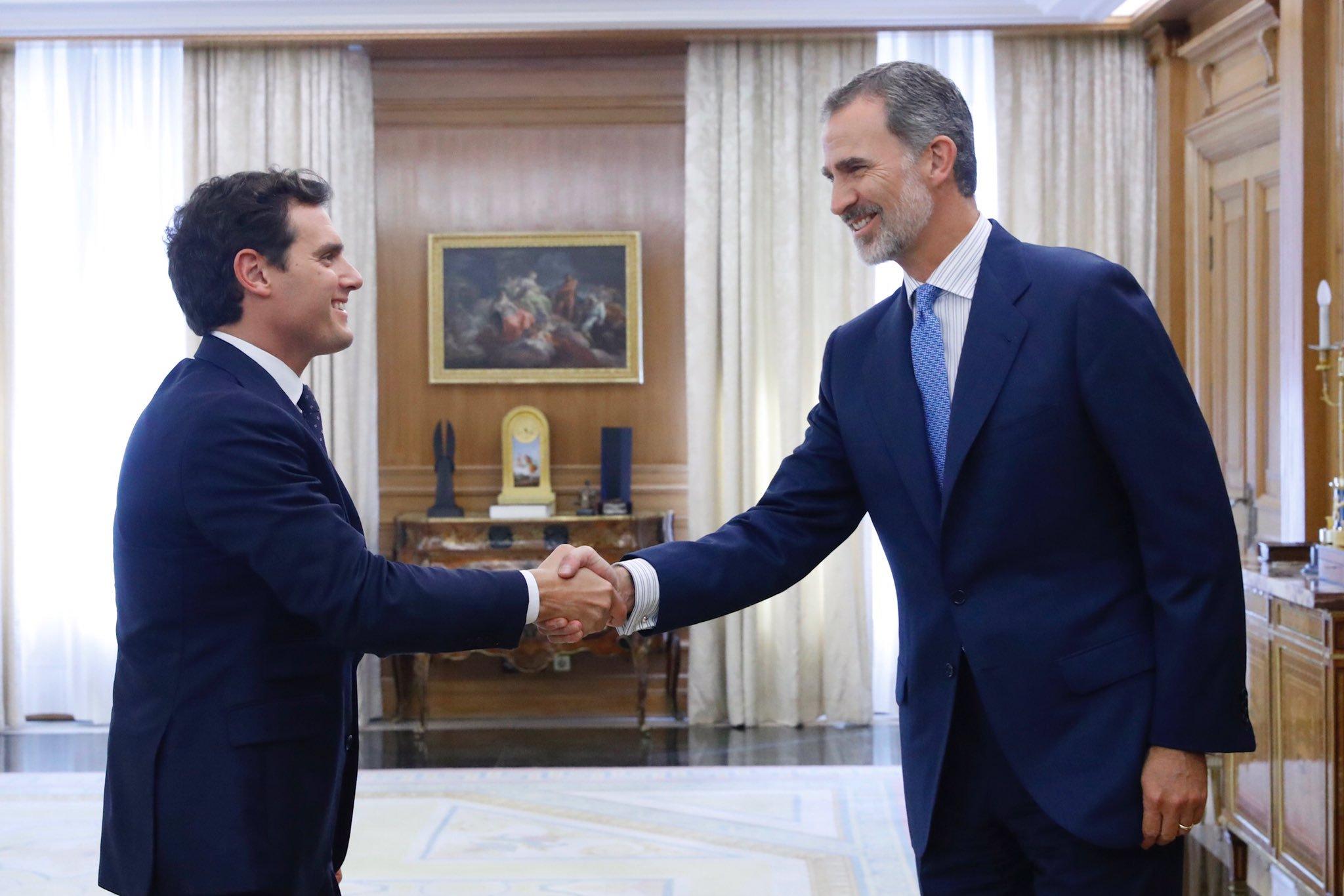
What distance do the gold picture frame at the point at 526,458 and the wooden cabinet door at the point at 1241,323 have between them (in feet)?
10.2

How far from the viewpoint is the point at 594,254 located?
6.43 metres

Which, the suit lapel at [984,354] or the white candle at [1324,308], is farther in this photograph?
the white candle at [1324,308]

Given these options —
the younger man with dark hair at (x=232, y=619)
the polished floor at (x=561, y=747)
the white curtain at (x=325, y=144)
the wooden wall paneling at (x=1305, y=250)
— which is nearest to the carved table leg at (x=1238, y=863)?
the wooden wall paneling at (x=1305, y=250)

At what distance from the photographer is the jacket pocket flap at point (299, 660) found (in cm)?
188

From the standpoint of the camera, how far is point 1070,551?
186cm

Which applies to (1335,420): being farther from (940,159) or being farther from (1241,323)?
(940,159)

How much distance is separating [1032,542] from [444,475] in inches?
184

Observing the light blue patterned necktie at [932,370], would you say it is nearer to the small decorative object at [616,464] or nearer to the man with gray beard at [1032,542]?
the man with gray beard at [1032,542]

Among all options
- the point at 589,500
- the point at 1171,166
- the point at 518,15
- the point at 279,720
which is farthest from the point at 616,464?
the point at 279,720

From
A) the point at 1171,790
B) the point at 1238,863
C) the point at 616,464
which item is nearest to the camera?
the point at 1171,790

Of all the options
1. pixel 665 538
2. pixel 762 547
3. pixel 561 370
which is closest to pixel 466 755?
pixel 665 538

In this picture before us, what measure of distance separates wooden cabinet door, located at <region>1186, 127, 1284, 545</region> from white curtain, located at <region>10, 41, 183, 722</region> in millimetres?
4997

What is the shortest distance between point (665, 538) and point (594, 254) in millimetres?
1499

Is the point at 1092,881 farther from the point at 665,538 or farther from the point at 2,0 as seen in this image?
the point at 2,0
